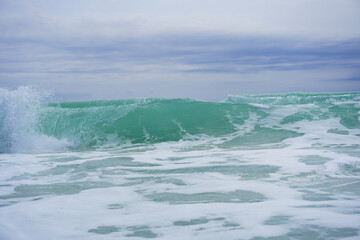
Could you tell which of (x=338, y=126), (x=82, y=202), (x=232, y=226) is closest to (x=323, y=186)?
(x=232, y=226)

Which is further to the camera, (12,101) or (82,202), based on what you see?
(12,101)

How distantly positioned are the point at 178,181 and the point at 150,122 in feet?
23.3

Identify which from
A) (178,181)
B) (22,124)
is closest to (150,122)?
(22,124)

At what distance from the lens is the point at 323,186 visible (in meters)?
4.33

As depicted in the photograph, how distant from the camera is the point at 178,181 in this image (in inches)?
193

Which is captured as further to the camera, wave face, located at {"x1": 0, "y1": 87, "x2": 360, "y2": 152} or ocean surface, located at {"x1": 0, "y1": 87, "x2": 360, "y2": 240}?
wave face, located at {"x1": 0, "y1": 87, "x2": 360, "y2": 152}

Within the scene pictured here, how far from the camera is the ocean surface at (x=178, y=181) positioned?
314 centimetres

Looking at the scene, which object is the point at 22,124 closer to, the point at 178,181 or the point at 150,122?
the point at 150,122

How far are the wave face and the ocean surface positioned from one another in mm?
47

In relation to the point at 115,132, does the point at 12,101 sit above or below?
above

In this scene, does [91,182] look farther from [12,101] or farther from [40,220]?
[12,101]

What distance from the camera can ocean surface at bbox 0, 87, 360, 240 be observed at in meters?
3.14

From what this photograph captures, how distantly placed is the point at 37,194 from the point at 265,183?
2.69 meters

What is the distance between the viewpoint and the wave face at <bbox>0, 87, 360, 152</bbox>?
9.68m
